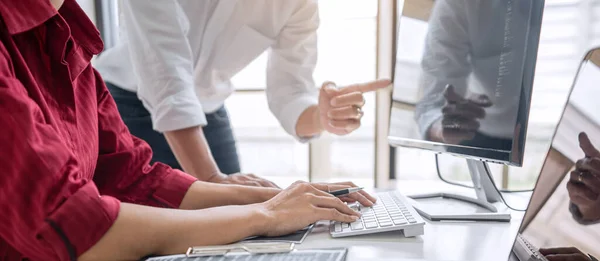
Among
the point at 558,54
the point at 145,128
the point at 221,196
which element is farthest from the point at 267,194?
the point at 558,54

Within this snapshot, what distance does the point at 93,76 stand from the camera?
3.14ft

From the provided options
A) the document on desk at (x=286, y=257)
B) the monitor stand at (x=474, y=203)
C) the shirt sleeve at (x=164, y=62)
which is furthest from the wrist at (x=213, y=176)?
the document on desk at (x=286, y=257)

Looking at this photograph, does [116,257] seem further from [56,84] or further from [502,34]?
[502,34]

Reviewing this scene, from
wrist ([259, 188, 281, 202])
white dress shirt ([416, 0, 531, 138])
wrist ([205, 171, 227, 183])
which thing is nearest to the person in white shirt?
wrist ([205, 171, 227, 183])

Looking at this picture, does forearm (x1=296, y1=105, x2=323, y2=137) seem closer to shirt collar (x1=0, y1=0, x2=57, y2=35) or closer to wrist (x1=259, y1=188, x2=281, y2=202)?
wrist (x1=259, y1=188, x2=281, y2=202)

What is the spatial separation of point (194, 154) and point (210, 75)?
0.34 meters

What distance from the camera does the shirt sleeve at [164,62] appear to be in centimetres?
127

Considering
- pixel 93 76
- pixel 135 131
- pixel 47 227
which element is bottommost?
pixel 135 131

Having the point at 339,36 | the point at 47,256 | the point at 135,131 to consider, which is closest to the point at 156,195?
the point at 47,256

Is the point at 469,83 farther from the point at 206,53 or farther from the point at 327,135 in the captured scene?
the point at 327,135

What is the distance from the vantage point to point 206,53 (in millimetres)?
1488

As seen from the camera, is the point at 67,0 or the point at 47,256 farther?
the point at 67,0

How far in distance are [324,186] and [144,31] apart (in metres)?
0.63

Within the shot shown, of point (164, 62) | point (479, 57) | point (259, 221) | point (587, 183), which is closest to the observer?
point (587, 183)
